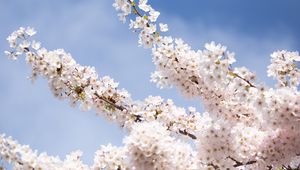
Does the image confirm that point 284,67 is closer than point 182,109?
Yes

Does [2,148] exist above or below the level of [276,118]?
below

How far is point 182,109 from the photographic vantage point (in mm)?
12148

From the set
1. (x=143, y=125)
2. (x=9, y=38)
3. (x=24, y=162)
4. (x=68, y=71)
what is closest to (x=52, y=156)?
(x=24, y=162)

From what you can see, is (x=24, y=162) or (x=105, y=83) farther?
(x=105, y=83)

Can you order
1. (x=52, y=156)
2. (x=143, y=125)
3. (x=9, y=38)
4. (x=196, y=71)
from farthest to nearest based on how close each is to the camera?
(x=9, y=38) < (x=196, y=71) < (x=52, y=156) < (x=143, y=125)

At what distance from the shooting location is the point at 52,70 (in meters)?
10.9

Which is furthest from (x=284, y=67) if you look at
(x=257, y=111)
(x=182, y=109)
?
(x=182, y=109)

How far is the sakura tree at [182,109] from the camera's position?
28.1 feet

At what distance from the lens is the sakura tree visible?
28.1ft

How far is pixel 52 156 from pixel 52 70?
244cm

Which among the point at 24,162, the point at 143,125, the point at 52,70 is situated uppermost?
the point at 52,70

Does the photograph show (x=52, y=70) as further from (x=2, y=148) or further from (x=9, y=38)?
(x=2, y=148)

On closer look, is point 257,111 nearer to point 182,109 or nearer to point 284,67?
point 284,67

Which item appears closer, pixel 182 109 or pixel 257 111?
pixel 257 111
